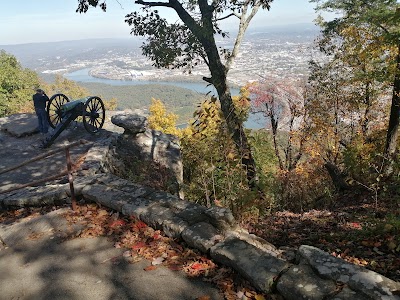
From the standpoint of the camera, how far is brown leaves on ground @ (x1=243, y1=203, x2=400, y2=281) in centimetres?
371

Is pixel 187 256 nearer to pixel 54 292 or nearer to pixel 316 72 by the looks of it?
pixel 54 292

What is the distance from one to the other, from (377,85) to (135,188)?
14.1 meters

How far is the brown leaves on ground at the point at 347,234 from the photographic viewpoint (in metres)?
3.71

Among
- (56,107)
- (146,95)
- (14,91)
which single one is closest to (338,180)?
(56,107)

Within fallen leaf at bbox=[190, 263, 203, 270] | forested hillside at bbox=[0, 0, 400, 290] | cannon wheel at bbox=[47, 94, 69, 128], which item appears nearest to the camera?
fallen leaf at bbox=[190, 263, 203, 270]

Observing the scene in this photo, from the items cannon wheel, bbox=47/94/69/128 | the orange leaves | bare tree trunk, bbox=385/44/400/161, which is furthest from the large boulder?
bare tree trunk, bbox=385/44/400/161

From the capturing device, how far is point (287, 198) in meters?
8.72

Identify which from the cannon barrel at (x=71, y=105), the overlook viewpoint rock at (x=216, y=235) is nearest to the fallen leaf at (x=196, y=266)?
the overlook viewpoint rock at (x=216, y=235)

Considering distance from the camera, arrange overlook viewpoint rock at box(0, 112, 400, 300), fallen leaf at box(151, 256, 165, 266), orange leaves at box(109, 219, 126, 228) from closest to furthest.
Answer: overlook viewpoint rock at box(0, 112, 400, 300) → fallen leaf at box(151, 256, 165, 266) → orange leaves at box(109, 219, 126, 228)

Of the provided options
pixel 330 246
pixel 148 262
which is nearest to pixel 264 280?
pixel 148 262

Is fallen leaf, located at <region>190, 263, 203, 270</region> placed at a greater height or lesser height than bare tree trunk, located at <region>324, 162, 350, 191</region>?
greater

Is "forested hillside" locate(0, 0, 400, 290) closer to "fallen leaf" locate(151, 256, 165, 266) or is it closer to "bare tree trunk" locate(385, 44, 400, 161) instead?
"bare tree trunk" locate(385, 44, 400, 161)

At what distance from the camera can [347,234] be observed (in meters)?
4.68

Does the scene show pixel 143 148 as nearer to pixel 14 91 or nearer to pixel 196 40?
pixel 196 40
